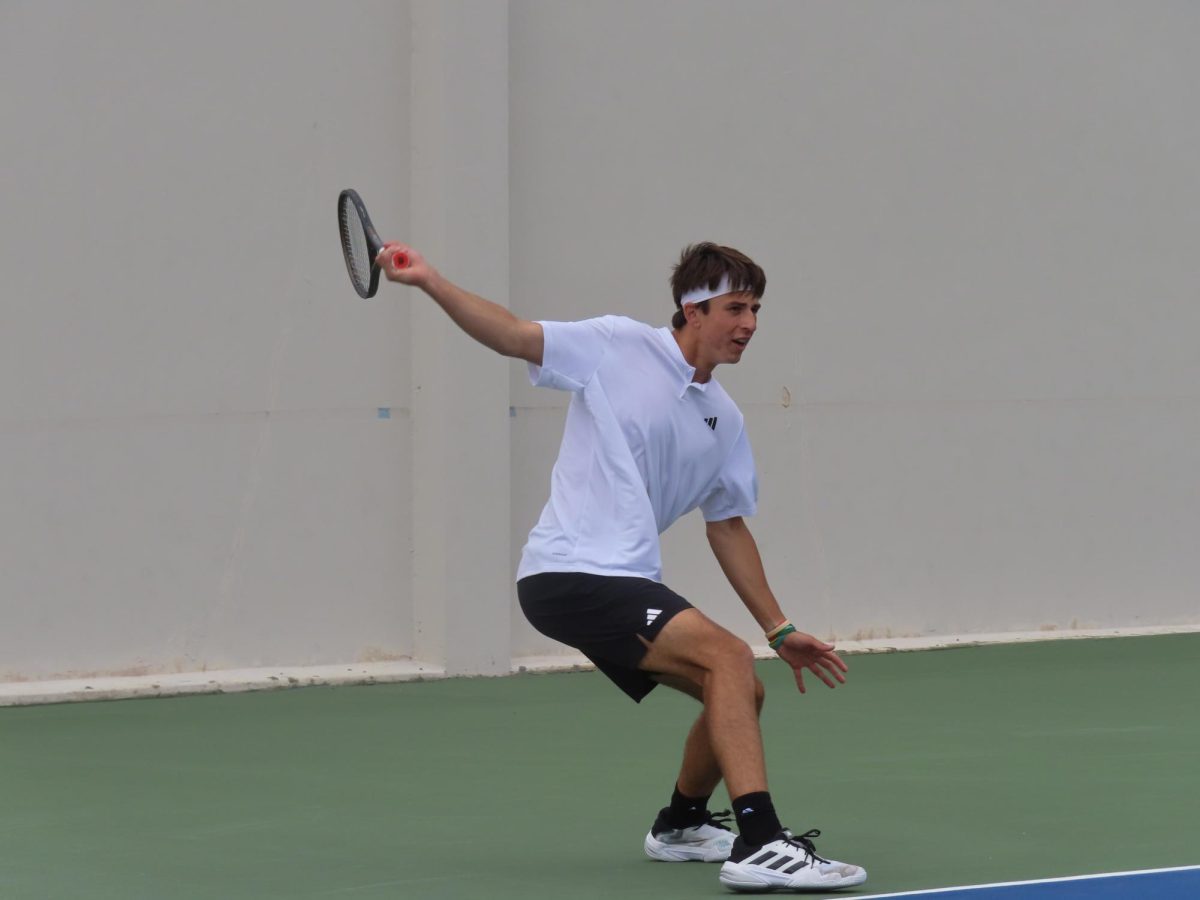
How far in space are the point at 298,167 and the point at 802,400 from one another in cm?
272

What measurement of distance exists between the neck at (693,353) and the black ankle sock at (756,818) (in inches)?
41.0

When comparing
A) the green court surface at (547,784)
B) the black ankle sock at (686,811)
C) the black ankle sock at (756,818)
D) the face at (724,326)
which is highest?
the face at (724,326)

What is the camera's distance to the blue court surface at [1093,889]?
4.30m

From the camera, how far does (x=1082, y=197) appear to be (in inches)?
406

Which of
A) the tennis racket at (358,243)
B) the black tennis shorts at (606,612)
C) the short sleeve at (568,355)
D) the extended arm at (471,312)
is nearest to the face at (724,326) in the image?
the short sleeve at (568,355)

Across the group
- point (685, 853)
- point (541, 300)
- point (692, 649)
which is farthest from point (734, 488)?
point (541, 300)

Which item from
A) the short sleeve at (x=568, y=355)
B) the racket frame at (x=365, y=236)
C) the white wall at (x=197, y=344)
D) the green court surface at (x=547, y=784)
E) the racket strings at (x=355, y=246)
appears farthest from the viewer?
the white wall at (x=197, y=344)

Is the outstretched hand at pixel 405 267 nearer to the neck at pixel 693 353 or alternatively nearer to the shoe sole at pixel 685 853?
the neck at pixel 693 353

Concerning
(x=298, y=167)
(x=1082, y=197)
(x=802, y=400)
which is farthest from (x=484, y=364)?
(x=1082, y=197)

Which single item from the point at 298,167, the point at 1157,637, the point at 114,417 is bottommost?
the point at 1157,637

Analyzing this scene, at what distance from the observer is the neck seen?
15.8 ft

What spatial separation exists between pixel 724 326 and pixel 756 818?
1179 millimetres

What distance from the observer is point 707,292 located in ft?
15.7

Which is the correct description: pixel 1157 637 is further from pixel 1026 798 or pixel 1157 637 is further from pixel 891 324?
pixel 1026 798
